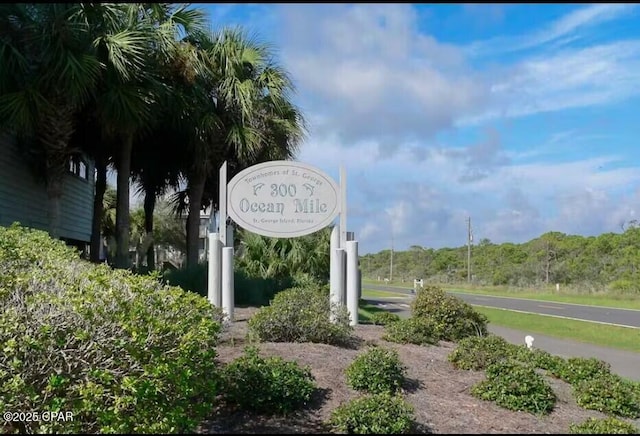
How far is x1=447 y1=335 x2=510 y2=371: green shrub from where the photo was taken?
712cm

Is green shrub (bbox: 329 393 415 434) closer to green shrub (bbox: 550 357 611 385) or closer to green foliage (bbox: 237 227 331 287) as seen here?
green shrub (bbox: 550 357 611 385)

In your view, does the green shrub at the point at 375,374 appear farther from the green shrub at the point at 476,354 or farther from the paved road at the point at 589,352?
the paved road at the point at 589,352

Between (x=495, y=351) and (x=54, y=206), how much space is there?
955 centimetres

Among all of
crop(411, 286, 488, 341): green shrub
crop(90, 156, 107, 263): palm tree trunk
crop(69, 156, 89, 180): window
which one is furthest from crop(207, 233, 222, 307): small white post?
crop(69, 156, 89, 180): window

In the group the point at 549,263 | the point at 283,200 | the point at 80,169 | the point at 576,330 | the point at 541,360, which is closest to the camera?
the point at 541,360

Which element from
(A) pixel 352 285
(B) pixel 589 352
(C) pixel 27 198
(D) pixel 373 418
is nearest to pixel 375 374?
(D) pixel 373 418

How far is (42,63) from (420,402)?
8.89 meters

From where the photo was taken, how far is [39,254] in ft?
22.0

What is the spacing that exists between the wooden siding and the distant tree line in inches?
1173

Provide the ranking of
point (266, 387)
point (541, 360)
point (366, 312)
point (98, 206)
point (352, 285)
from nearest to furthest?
point (266, 387) < point (541, 360) < point (352, 285) < point (98, 206) < point (366, 312)

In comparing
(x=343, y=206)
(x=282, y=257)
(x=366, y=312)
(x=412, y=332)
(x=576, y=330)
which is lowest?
(x=576, y=330)

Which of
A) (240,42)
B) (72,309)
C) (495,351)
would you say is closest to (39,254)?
(72,309)

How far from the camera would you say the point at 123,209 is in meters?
14.4

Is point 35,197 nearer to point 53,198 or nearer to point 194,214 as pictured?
point 53,198
